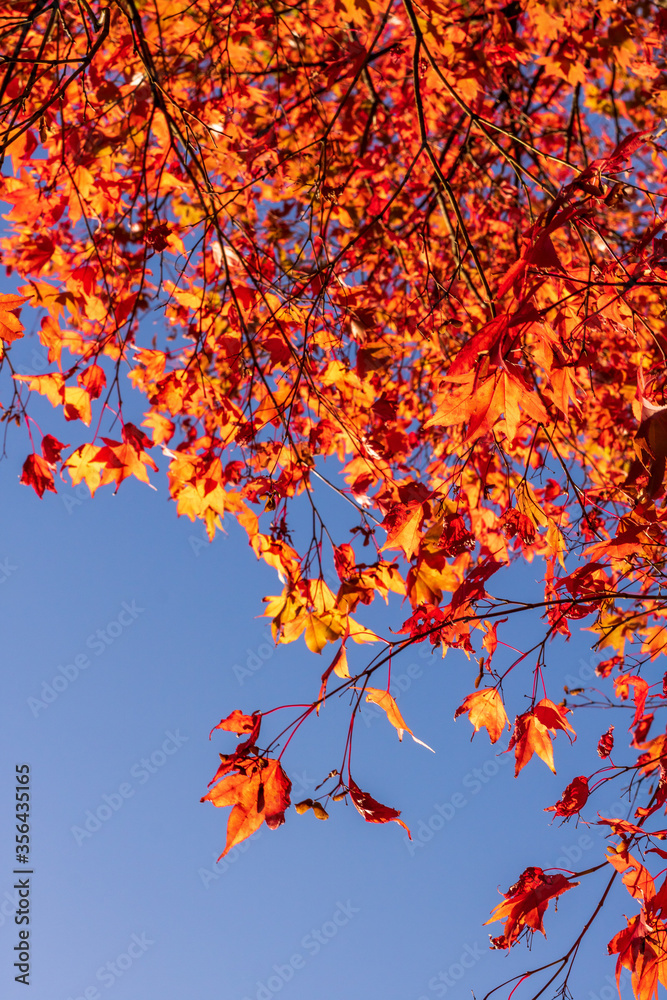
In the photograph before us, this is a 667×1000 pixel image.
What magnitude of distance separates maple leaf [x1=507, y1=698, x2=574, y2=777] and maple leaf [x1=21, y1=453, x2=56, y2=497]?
1.80 meters

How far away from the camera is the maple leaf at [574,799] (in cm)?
186

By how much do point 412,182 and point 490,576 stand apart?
3.52 metres

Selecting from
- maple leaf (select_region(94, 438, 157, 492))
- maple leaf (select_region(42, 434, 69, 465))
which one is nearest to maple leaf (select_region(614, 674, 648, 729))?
maple leaf (select_region(94, 438, 157, 492))

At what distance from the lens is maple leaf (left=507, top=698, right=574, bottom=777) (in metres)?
1.82

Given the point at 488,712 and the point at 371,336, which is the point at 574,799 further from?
the point at 371,336

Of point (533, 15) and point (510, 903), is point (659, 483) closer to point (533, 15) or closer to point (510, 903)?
point (510, 903)

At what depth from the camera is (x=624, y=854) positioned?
66.1 inches

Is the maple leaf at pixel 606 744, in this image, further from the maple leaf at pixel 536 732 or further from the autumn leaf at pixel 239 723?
the autumn leaf at pixel 239 723

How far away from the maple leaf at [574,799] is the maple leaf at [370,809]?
51 cm

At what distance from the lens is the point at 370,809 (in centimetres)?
165

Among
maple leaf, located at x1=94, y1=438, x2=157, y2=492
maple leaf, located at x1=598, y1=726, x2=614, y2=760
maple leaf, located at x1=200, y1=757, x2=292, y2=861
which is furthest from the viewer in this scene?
maple leaf, located at x1=94, y1=438, x2=157, y2=492

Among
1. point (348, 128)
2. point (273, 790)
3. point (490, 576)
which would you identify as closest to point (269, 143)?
point (348, 128)

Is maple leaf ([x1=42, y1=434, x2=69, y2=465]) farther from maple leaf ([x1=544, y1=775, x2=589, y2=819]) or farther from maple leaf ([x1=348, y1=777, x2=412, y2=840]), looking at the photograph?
maple leaf ([x1=544, y1=775, x2=589, y2=819])

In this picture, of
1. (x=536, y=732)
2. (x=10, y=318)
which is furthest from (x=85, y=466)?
(x=536, y=732)
